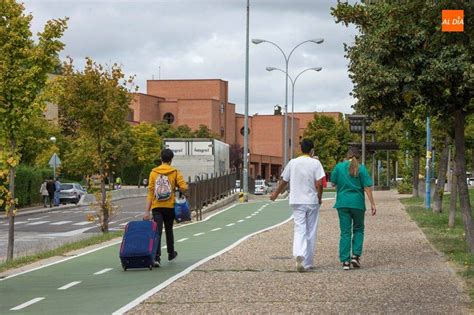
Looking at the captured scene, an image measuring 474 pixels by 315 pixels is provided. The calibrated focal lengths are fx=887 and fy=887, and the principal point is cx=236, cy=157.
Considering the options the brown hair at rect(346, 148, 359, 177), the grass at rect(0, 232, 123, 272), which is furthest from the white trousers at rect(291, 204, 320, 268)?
the grass at rect(0, 232, 123, 272)

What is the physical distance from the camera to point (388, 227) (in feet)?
75.5

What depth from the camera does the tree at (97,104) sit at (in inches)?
943

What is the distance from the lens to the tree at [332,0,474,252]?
14.2m

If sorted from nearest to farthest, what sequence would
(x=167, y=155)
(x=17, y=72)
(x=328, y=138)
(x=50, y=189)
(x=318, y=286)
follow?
1. (x=318, y=286)
2. (x=167, y=155)
3. (x=17, y=72)
4. (x=50, y=189)
5. (x=328, y=138)

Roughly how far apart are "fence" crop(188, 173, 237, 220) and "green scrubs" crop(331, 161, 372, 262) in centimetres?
1717

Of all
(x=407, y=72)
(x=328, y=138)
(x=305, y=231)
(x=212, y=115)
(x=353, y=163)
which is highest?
(x=212, y=115)

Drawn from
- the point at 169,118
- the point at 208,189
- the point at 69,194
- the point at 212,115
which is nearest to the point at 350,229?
the point at 208,189

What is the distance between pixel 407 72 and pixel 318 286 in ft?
16.6

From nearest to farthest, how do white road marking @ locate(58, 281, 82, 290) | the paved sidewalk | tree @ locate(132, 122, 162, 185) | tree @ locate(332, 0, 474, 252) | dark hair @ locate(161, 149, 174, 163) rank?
the paved sidewalk, white road marking @ locate(58, 281, 82, 290), dark hair @ locate(161, 149, 174, 163), tree @ locate(332, 0, 474, 252), tree @ locate(132, 122, 162, 185)

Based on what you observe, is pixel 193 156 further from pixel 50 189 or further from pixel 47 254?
pixel 47 254

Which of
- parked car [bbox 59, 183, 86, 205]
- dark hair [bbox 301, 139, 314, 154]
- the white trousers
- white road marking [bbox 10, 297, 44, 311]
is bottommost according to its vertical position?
parked car [bbox 59, 183, 86, 205]

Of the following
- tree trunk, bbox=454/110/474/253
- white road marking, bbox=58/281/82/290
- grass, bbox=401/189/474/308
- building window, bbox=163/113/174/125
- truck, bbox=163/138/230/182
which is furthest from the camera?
building window, bbox=163/113/174/125

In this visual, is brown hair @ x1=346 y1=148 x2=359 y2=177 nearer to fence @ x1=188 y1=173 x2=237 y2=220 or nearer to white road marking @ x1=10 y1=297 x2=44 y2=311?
white road marking @ x1=10 y1=297 x2=44 y2=311

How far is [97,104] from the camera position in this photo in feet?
78.1
